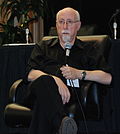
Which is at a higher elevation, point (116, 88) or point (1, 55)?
point (1, 55)

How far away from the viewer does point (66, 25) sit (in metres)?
2.84

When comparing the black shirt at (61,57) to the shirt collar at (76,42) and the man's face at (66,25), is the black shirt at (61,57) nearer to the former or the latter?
the shirt collar at (76,42)

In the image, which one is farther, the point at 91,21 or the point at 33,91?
the point at 91,21

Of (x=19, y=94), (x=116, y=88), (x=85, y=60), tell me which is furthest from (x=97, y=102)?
(x=19, y=94)

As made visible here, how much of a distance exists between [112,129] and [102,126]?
10 centimetres

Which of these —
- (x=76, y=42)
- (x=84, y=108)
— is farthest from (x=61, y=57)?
(x=84, y=108)

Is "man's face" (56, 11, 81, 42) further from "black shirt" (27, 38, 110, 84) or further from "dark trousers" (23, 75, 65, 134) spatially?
"dark trousers" (23, 75, 65, 134)

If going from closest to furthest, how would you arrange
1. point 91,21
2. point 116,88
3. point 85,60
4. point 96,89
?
point 96,89 → point 85,60 → point 116,88 → point 91,21

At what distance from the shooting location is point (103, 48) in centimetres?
285

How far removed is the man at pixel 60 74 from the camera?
2.27 m

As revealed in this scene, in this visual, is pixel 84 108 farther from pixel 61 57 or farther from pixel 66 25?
pixel 66 25

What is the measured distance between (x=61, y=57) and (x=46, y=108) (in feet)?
2.34

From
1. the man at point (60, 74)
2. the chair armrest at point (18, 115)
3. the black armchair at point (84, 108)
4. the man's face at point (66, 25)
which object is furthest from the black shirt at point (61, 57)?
the chair armrest at point (18, 115)

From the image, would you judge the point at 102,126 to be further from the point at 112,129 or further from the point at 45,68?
the point at 45,68
